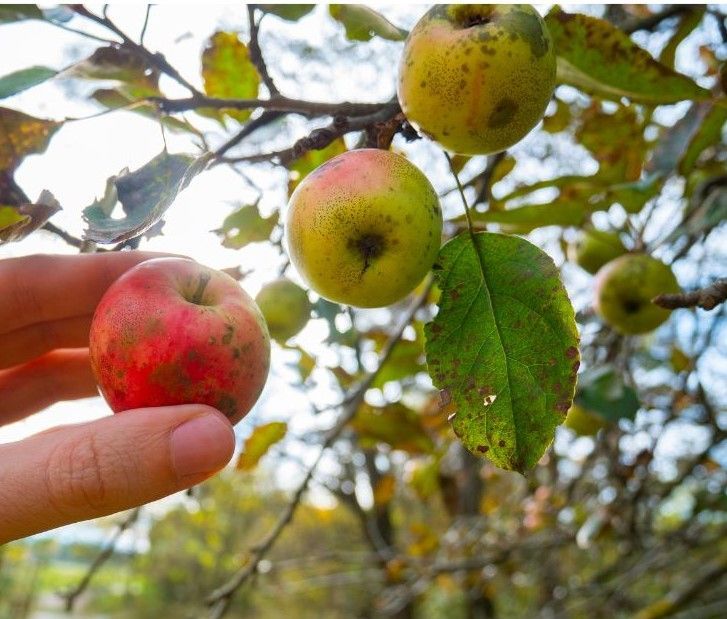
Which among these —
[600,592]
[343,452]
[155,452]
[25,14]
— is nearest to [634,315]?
[155,452]

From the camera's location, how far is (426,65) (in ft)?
3.44

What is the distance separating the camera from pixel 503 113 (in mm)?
1059

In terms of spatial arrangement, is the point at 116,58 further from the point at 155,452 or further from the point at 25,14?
the point at 155,452

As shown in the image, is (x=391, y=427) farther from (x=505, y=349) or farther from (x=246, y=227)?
(x=505, y=349)

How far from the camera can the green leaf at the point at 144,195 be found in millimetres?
1014

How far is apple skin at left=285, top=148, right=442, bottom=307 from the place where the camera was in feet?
3.54

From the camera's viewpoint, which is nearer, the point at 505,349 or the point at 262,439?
the point at 505,349

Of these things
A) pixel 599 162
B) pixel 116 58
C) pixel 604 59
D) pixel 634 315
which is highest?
pixel 599 162

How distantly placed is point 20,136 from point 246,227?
58 centimetres

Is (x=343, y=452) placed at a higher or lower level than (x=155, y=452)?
higher

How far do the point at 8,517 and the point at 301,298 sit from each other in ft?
3.04

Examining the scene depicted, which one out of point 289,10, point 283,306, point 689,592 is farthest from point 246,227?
point 689,592

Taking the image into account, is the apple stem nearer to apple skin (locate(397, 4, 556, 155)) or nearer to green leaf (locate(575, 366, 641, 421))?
apple skin (locate(397, 4, 556, 155))

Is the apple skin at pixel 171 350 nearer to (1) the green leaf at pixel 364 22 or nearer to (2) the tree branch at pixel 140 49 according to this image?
(2) the tree branch at pixel 140 49
